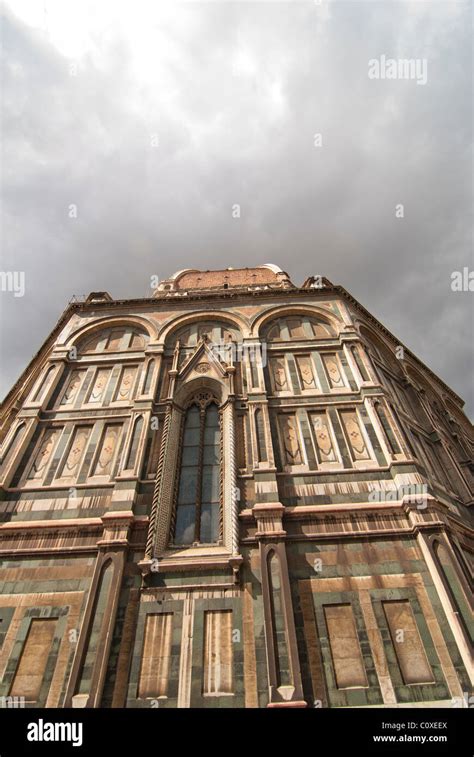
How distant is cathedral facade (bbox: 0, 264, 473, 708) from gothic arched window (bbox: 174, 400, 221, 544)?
0.22 ft

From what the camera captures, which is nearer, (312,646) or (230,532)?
(312,646)

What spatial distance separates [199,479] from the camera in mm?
13312

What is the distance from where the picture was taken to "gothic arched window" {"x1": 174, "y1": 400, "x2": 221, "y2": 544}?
1216 centimetres

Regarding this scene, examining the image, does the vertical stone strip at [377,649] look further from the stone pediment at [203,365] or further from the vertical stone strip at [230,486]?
the stone pediment at [203,365]

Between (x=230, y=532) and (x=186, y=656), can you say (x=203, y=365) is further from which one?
(x=186, y=656)

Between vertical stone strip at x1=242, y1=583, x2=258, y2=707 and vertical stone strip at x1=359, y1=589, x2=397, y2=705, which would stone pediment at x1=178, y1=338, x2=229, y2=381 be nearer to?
vertical stone strip at x1=242, y1=583, x2=258, y2=707

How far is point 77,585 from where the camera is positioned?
10.6m

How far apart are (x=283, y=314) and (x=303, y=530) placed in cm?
1118

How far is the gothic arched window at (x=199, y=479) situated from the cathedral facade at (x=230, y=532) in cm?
7

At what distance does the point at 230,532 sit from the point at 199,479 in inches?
90.6

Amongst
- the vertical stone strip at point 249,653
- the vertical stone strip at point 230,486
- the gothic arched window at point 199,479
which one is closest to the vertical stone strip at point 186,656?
the vertical stone strip at point 249,653

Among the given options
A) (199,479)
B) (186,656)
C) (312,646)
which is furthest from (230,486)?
(312,646)

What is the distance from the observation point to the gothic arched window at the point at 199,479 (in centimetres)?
1216

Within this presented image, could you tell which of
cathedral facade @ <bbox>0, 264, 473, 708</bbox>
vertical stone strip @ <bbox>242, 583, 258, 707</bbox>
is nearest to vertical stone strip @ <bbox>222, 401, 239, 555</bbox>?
cathedral facade @ <bbox>0, 264, 473, 708</bbox>
